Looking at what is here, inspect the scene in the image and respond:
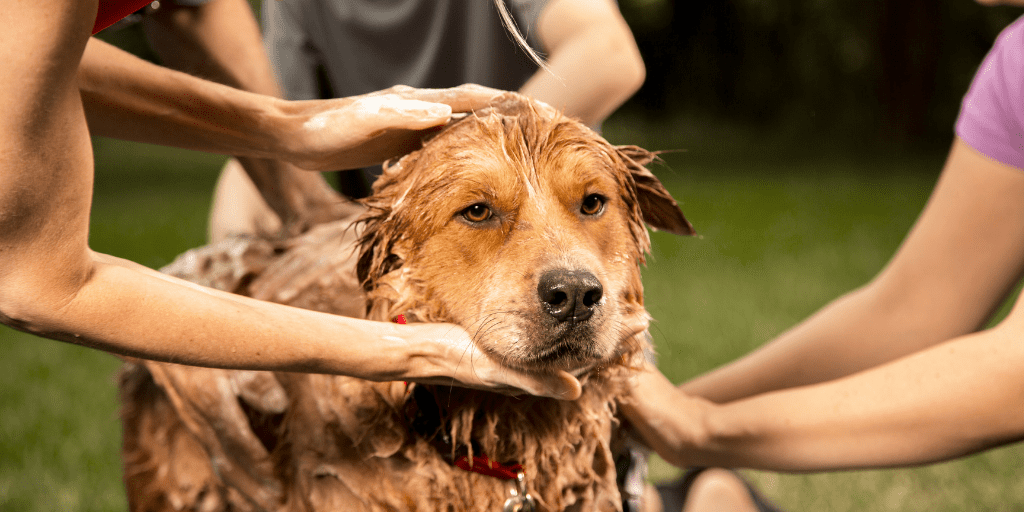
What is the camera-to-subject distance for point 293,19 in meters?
2.46

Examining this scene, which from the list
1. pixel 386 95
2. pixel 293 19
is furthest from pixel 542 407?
pixel 293 19

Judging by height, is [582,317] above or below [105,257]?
below

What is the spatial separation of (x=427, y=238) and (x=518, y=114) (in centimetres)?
34

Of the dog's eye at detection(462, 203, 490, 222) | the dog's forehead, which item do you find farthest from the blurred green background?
the dog's eye at detection(462, 203, 490, 222)

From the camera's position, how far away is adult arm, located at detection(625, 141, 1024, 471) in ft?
6.33

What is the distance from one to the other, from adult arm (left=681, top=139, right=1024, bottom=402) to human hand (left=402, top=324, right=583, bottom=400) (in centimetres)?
107

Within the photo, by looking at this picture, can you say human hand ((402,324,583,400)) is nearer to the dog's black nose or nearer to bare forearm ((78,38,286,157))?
the dog's black nose

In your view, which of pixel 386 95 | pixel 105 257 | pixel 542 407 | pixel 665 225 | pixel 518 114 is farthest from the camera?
pixel 665 225

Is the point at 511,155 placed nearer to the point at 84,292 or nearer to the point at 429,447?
the point at 429,447

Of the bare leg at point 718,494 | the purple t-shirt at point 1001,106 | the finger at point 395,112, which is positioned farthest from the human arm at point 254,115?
the purple t-shirt at point 1001,106

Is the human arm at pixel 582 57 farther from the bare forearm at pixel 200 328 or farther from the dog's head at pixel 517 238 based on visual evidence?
the bare forearm at pixel 200 328

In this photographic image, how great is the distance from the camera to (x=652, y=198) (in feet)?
6.39

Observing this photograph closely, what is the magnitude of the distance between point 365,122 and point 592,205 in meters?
0.55

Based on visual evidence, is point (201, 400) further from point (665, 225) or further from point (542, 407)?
point (665, 225)
